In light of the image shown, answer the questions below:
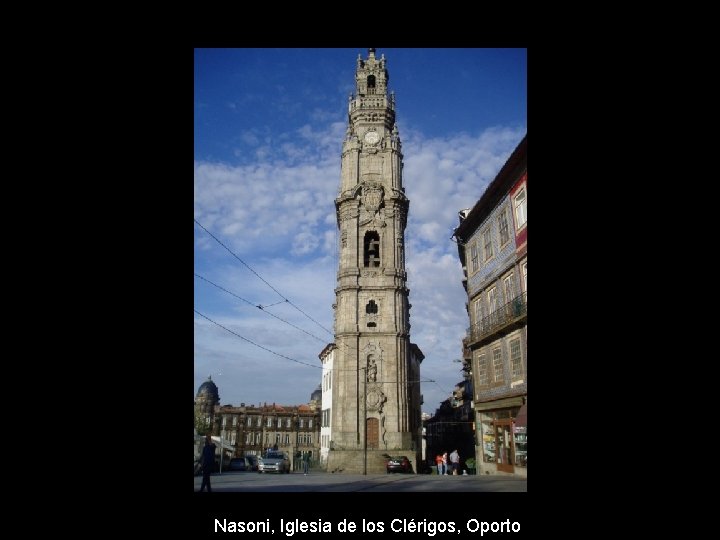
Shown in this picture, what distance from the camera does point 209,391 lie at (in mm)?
82188

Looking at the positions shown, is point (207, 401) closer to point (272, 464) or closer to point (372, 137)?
point (372, 137)

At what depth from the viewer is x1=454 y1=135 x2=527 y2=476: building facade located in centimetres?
1909

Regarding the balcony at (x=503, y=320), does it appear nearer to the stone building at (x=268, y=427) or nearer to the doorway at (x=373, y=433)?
the doorway at (x=373, y=433)

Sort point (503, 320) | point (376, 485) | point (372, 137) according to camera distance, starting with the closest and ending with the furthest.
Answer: point (376, 485) → point (503, 320) → point (372, 137)

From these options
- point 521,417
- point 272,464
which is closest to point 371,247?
point 272,464

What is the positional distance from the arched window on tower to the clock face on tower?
8114 mm

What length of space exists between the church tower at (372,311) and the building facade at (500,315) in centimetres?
1102

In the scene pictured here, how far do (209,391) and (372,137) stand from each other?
56541 mm

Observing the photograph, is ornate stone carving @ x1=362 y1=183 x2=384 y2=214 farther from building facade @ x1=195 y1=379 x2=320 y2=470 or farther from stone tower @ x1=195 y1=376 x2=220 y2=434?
stone tower @ x1=195 y1=376 x2=220 y2=434
